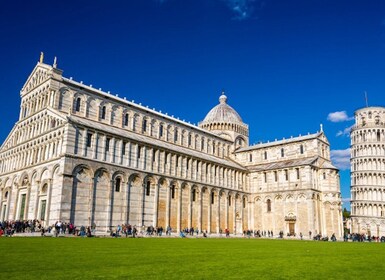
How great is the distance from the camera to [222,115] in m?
65.8

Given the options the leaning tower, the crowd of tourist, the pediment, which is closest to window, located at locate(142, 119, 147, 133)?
the pediment

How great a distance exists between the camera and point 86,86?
1625 inches

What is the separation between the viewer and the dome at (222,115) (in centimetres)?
6506

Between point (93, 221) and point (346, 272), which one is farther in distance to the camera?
point (93, 221)

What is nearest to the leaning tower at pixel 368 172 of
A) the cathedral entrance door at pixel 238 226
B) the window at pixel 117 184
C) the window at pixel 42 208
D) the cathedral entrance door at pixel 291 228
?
the cathedral entrance door at pixel 291 228

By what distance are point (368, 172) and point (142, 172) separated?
5148 centimetres

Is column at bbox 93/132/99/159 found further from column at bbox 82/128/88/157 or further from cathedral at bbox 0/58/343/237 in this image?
column at bbox 82/128/88/157

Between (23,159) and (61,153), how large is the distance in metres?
9.69

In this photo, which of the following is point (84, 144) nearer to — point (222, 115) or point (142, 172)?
point (142, 172)

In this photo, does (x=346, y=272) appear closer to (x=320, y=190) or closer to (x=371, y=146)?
(x=320, y=190)

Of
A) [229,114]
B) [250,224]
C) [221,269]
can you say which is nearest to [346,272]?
[221,269]

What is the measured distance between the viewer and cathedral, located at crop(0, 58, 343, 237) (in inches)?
1326

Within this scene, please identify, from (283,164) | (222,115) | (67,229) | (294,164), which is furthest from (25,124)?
(294,164)

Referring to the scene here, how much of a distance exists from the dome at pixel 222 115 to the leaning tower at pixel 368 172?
88.8 feet
